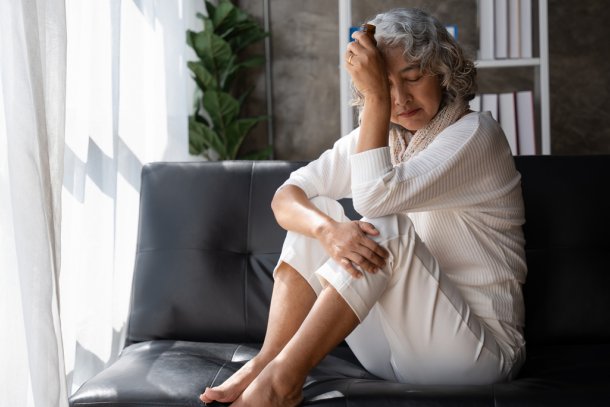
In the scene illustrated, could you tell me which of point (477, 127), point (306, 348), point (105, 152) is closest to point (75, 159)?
point (105, 152)

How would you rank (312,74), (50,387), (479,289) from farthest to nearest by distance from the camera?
(312,74) < (479,289) < (50,387)

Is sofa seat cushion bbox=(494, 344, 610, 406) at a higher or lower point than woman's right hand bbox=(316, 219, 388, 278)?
lower

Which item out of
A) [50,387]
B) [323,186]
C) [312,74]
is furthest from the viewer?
[312,74]

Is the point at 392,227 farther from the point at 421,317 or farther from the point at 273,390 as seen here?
the point at 273,390

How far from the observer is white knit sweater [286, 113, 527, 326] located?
1750mm

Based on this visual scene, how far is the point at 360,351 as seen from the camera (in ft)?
6.29

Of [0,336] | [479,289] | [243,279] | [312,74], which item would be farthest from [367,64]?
[312,74]

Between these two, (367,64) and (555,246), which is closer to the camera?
(367,64)

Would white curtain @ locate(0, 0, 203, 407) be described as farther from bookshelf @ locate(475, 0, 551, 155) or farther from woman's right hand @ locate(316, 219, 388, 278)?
bookshelf @ locate(475, 0, 551, 155)

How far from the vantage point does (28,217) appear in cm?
164

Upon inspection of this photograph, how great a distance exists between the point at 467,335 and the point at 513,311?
204 mm

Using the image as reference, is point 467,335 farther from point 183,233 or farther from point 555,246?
point 183,233

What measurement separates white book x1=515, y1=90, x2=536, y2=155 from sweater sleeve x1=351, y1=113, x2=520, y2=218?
154cm

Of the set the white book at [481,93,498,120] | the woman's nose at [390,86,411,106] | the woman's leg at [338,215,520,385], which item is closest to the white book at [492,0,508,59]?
the white book at [481,93,498,120]
